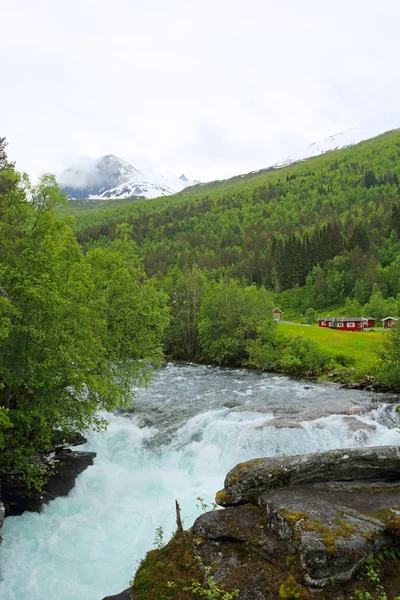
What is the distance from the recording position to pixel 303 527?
890 centimetres

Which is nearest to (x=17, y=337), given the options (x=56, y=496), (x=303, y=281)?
(x=56, y=496)

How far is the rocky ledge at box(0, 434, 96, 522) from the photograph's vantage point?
1669 cm

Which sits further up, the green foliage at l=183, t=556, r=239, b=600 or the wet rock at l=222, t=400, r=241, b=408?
the green foliage at l=183, t=556, r=239, b=600

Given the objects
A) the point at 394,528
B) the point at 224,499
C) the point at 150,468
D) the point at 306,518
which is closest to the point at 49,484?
the point at 150,468

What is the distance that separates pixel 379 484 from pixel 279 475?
A: 9.85ft

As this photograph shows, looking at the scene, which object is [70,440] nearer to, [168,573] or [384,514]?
[168,573]

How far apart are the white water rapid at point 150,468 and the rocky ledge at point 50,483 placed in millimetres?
405

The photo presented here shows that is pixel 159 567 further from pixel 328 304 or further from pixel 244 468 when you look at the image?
pixel 328 304

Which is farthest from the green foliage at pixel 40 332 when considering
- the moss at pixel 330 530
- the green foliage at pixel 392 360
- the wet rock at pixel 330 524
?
the green foliage at pixel 392 360

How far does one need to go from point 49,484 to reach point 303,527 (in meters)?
13.4

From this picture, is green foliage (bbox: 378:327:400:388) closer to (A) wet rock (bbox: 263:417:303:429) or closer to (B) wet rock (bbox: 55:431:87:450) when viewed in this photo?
(A) wet rock (bbox: 263:417:303:429)

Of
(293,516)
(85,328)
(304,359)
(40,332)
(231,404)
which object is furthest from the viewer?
(304,359)

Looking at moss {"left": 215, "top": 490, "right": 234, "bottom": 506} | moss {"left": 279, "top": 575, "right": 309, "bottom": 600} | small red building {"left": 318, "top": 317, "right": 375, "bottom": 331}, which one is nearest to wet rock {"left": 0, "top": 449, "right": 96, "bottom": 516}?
moss {"left": 215, "top": 490, "right": 234, "bottom": 506}

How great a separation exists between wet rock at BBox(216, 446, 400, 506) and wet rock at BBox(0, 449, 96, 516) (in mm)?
9072
